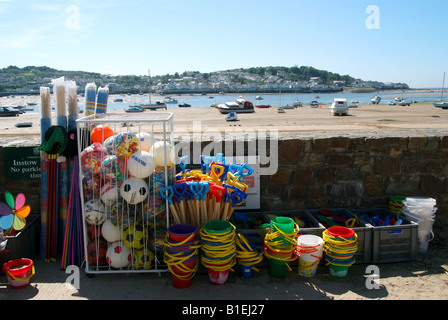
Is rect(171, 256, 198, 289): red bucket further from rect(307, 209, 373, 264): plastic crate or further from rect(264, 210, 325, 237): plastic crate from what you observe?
rect(307, 209, 373, 264): plastic crate

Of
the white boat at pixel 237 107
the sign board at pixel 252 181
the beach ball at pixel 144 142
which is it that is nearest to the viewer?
the beach ball at pixel 144 142

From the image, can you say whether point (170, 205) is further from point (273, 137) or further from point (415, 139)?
point (415, 139)

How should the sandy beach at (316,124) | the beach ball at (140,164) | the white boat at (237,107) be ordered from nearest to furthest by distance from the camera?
1. the beach ball at (140,164)
2. the sandy beach at (316,124)
3. the white boat at (237,107)

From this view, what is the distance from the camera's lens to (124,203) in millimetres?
3877

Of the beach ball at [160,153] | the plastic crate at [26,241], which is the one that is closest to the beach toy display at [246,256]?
the beach ball at [160,153]

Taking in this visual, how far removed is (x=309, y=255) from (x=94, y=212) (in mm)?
2368

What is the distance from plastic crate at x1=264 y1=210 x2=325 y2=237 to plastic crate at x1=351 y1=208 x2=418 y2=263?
0.64 meters

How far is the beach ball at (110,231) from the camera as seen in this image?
149 inches

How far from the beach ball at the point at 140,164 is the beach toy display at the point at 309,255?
1828mm

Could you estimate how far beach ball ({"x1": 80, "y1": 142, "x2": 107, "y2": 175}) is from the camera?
3.78m

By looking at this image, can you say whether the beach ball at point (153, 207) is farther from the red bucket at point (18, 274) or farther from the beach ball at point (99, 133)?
the red bucket at point (18, 274)

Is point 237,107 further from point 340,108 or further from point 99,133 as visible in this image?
point 99,133

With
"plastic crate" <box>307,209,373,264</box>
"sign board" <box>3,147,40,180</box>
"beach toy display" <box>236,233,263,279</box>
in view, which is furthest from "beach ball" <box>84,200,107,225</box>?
"plastic crate" <box>307,209,373,264</box>

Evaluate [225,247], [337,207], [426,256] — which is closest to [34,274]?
[225,247]
